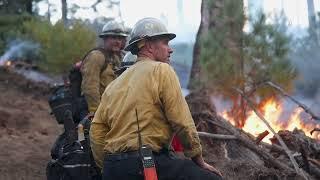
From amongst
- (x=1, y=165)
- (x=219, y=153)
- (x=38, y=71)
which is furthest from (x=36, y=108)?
(x=219, y=153)

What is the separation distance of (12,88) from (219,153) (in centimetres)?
1296

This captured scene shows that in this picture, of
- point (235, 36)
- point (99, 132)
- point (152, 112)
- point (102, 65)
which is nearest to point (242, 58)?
point (235, 36)

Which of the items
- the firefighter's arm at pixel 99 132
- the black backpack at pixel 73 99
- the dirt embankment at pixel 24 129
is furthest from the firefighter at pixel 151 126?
the dirt embankment at pixel 24 129

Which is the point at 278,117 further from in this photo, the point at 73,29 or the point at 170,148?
the point at 73,29

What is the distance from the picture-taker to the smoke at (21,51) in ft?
69.6

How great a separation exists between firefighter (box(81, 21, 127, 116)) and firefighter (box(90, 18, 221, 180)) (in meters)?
2.74

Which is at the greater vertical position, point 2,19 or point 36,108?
point 2,19

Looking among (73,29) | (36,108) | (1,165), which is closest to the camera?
(1,165)

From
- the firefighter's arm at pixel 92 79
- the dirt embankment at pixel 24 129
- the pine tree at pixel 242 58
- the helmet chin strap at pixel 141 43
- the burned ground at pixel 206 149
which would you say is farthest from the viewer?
the pine tree at pixel 242 58

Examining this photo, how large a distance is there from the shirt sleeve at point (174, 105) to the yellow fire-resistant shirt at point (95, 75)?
9.67 ft

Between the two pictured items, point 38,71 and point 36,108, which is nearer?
point 36,108

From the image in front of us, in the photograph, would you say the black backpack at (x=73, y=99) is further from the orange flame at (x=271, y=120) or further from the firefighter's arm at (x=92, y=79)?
the orange flame at (x=271, y=120)

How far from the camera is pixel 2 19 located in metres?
22.4

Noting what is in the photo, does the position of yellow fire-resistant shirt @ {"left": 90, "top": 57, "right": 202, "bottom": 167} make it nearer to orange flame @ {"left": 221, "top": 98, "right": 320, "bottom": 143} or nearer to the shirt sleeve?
the shirt sleeve
